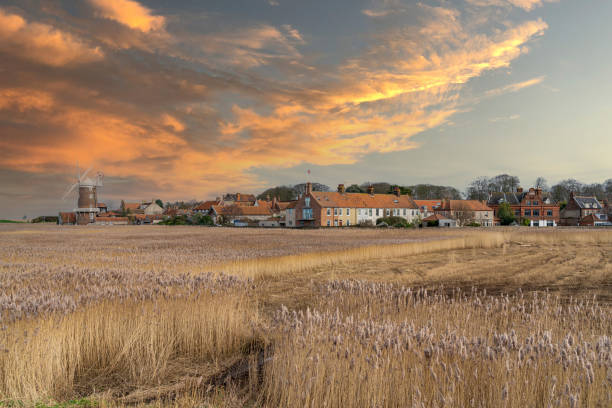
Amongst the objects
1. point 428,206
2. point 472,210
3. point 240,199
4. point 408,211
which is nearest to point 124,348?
point 408,211

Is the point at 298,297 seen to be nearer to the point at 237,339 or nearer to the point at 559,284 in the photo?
the point at 237,339

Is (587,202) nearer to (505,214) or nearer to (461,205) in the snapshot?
(505,214)

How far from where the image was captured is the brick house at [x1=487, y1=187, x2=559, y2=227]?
93.7 m

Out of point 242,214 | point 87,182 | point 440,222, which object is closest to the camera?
point 440,222

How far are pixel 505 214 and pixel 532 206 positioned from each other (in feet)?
34.2

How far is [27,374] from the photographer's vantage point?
512cm

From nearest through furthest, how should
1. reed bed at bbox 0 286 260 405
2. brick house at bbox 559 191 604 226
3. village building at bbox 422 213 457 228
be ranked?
1. reed bed at bbox 0 286 260 405
2. village building at bbox 422 213 457 228
3. brick house at bbox 559 191 604 226

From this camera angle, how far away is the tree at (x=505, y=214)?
9169cm

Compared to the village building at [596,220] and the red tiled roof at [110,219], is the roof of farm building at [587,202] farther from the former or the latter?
the red tiled roof at [110,219]

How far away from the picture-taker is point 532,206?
9656 centimetres

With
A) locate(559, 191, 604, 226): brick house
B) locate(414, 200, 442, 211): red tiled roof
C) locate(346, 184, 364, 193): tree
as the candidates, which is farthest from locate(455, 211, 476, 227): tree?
locate(346, 184, 364, 193): tree

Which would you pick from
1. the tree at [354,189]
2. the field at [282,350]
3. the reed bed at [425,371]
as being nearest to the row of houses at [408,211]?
the tree at [354,189]

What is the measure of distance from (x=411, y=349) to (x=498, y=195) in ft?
373

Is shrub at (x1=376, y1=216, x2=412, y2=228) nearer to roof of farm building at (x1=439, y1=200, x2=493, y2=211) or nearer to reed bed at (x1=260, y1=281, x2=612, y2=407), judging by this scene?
roof of farm building at (x1=439, y1=200, x2=493, y2=211)
